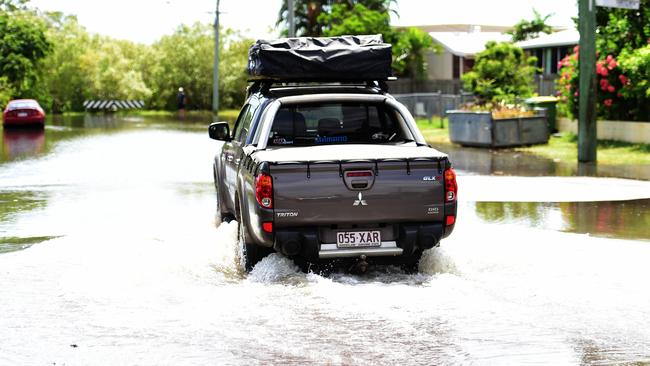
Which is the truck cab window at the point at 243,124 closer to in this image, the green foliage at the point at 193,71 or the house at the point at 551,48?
the house at the point at 551,48

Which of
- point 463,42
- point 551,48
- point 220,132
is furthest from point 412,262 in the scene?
point 463,42

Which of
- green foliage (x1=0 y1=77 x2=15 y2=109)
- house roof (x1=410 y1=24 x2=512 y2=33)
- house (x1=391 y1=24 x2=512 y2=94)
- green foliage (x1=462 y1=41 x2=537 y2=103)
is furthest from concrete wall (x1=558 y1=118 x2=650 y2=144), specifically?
house roof (x1=410 y1=24 x2=512 y2=33)

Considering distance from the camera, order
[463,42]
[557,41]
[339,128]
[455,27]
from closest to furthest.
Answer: [339,128]
[557,41]
[463,42]
[455,27]

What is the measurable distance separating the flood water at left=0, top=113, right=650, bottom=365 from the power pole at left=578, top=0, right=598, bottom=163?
22.7 ft

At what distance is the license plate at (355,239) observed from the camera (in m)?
9.34

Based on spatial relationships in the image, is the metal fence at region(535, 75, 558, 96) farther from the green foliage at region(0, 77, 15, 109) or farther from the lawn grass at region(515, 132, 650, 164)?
the green foliage at region(0, 77, 15, 109)

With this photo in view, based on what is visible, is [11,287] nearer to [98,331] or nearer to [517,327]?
[98,331]

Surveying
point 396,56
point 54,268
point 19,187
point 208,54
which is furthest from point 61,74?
point 54,268

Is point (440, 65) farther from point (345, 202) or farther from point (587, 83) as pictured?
point (345, 202)

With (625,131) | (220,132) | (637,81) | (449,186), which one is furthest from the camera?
(625,131)

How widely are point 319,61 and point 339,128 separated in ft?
4.46

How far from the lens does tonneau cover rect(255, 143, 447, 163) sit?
9.27 m

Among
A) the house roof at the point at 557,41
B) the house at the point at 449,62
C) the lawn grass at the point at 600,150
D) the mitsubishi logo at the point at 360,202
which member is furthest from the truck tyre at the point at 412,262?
the house at the point at 449,62

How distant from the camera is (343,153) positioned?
947 centimetres
